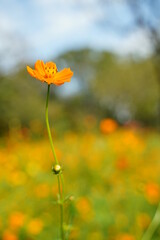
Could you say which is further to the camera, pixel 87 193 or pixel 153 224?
pixel 87 193

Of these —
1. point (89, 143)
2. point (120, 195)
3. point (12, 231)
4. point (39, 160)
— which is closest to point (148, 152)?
point (89, 143)

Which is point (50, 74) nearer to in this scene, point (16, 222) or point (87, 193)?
point (16, 222)

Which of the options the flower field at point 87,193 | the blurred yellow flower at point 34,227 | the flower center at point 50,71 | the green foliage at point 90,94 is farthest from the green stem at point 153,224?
the green foliage at point 90,94

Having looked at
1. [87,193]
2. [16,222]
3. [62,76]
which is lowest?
[87,193]

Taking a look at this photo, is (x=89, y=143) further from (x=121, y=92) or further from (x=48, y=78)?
(x=121, y=92)

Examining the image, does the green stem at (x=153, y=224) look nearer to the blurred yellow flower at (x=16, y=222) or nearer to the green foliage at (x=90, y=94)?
the blurred yellow flower at (x=16, y=222)

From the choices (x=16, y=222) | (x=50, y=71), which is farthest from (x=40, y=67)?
(x=16, y=222)

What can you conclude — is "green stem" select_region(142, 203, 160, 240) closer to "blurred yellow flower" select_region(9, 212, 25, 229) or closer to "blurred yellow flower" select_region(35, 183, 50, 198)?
"blurred yellow flower" select_region(9, 212, 25, 229)
